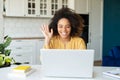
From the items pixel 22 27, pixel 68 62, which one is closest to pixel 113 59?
pixel 68 62

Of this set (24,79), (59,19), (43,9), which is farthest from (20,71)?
(43,9)

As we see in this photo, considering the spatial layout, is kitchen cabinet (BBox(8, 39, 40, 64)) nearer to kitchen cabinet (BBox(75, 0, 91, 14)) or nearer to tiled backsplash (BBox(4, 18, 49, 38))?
tiled backsplash (BBox(4, 18, 49, 38))

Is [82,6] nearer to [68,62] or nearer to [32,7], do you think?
[32,7]

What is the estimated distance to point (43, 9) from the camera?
6148mm

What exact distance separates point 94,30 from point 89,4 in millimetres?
813

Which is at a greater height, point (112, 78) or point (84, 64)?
point (84, 64)

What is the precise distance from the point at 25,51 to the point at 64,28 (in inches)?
142

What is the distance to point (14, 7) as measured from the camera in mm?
5777

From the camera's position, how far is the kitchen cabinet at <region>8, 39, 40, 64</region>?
557 centimetres

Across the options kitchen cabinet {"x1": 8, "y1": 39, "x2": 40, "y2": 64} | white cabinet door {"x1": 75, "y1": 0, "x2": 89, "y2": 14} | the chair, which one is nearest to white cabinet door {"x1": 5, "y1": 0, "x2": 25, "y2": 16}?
kitchen cabinet {"x1": 8, "y1": 39, "x2": 40, "y2": 64}

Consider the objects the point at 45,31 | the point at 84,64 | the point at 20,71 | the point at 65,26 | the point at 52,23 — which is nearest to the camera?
the point at 84,64

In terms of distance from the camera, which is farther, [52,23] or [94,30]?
[94,30]

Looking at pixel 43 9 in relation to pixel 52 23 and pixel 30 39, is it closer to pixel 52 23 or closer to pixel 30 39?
pixel 30 39

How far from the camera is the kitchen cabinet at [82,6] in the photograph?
6.39m
